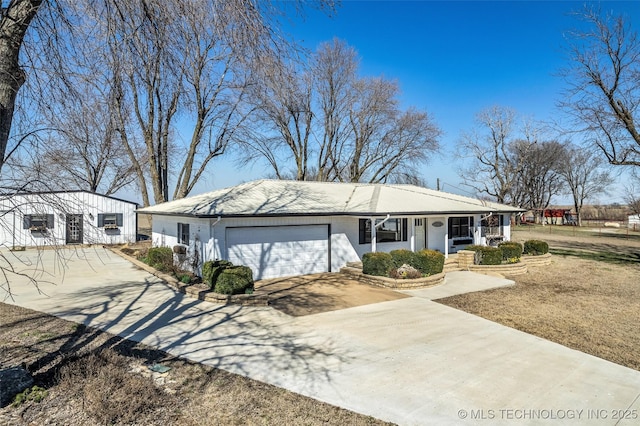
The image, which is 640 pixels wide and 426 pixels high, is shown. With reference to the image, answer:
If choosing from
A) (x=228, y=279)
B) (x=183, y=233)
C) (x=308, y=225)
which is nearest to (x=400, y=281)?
(x=308, y=225)

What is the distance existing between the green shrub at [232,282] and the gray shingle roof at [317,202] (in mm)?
2153

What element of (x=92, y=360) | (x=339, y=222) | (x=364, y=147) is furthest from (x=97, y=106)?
(x=364, y=147)

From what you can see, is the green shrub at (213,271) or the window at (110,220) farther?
the window at (110,220)

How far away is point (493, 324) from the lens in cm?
818

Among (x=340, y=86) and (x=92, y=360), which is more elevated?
(x=340, y=86)

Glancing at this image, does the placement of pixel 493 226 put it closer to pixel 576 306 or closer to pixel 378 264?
pixel 378 264

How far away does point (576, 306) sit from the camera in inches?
386

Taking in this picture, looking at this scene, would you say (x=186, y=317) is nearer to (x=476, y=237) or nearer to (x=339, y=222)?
(x=339, y=222)

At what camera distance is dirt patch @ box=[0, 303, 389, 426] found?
4.16 meters

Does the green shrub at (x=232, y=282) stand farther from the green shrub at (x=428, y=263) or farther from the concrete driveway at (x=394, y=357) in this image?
the green shrub at (x=428, y=263)

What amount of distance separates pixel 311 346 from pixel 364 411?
7.51ft

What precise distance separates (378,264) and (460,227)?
276 inches

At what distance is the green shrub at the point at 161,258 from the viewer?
14.1 metres

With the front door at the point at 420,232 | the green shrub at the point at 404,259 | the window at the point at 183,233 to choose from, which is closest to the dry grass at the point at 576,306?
the green shrub at the point at 404,259
